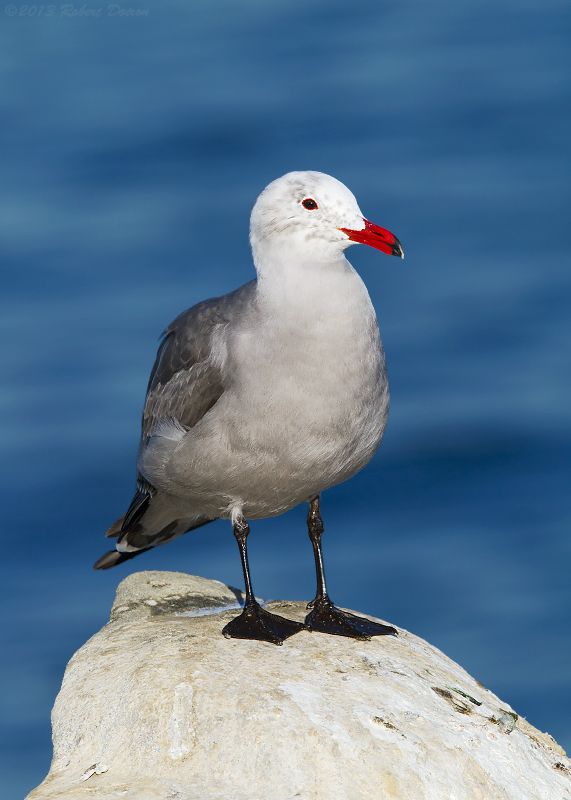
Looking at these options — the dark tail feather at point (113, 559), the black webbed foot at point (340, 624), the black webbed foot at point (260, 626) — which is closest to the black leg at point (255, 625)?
the black webbed foot at point (260, 626)

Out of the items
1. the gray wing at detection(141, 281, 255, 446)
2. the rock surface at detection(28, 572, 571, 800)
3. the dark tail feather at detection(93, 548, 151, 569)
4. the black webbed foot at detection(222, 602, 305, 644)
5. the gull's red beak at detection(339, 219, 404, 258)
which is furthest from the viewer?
the dark tail feather at detection(93, 548, 151, 569)

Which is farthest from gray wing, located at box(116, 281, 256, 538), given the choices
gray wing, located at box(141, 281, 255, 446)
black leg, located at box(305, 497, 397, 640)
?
black leg, located at box(305, 497, 397, 640)

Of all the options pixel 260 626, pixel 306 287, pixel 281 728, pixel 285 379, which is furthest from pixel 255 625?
pixel 306 287

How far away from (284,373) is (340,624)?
5.63ft

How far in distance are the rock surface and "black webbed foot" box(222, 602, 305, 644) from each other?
85 mm

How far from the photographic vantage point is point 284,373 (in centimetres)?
610

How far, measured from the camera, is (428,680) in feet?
20.2

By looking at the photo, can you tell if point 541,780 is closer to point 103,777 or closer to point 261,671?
point 261,671

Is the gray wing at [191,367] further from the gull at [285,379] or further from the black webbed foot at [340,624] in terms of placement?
the black webbed foot at [340,624]

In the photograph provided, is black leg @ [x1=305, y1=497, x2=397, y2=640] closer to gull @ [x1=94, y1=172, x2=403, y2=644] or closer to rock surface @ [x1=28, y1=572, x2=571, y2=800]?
gull @ [x1=94, y1=172, x2=403, y2=644]

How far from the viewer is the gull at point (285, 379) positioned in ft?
19.9

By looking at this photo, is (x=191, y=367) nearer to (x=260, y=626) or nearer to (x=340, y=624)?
(x=260, y=626)

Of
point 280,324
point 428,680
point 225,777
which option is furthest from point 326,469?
point 225,777

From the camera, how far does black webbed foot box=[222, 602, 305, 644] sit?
20.9ft
